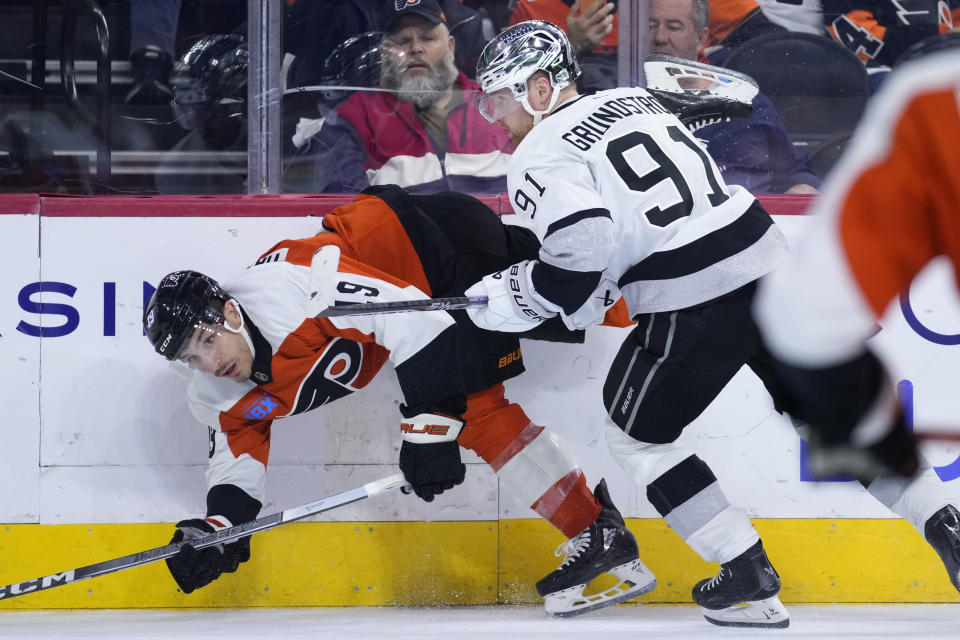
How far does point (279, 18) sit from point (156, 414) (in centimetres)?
109

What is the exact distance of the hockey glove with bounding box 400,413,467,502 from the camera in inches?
88.5

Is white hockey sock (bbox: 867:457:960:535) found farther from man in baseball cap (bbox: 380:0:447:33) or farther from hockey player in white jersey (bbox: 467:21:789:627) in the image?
man in baseball cap (bbox: 380:0:447:33)

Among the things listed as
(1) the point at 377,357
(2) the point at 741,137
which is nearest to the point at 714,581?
(1) the point at 377,357

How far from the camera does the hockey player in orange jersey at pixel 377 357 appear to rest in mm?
2258

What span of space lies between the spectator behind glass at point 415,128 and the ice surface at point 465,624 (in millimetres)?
1102

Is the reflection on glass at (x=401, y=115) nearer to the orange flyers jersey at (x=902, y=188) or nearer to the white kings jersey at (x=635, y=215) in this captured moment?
the white kings jersey at (x=635, y=215)

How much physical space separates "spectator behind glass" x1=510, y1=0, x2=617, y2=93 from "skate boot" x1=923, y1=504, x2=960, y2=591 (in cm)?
136

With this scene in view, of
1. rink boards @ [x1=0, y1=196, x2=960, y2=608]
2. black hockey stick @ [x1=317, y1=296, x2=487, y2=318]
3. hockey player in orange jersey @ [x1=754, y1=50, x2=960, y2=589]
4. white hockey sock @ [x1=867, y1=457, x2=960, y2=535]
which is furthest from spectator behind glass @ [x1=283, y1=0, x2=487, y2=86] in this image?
hockey player in orange jersey @ [x1=754, y1=50, x2=960, y2=589]

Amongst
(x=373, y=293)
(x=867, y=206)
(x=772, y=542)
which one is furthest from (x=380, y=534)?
(x=867, y=206)

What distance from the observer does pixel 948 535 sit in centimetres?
210

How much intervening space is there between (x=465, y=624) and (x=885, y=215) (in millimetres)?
1852

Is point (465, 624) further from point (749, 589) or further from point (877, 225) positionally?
point (877, 225)

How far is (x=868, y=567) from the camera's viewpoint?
2664mm

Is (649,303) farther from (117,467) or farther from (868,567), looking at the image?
(117,467)
